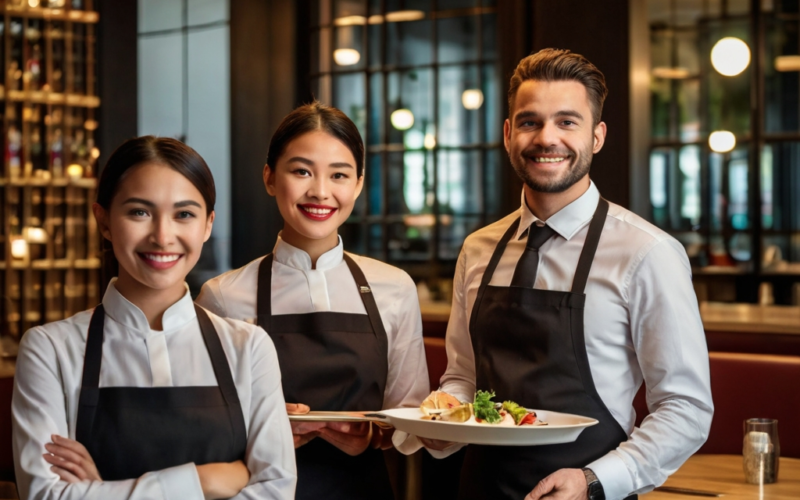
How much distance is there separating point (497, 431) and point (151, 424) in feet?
1.98

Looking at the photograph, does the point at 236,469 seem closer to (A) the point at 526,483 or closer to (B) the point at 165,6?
(A) the point at 526,483

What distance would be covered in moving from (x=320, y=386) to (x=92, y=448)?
1.82 feet

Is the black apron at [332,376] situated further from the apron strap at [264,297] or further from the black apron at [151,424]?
the black apron at [151,424]

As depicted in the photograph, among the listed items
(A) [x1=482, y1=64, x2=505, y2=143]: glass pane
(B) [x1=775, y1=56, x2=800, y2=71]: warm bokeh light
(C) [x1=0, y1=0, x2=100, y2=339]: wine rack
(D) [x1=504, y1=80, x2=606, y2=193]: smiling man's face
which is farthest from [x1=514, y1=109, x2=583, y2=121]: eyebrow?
(B) [x1=775, y1=56, x2=800, y2=71]: warm bokeh light

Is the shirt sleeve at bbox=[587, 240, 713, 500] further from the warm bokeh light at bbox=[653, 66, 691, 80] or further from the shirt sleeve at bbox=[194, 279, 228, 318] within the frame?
the warm bokeh light at bbox=[653, 66, 691, 80]

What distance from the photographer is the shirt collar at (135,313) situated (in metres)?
1.58

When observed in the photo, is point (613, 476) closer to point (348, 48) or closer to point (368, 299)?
point (368, 299)

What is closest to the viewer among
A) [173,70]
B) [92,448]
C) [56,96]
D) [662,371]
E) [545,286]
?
[92,448]

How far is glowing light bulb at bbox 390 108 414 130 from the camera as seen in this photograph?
7668 millimetres

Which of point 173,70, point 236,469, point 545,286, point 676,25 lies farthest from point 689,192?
point 236,469

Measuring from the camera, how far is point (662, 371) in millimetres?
1707

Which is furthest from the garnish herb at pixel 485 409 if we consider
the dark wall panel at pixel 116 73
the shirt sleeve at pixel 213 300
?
the dark wall panel at pixel 116 73

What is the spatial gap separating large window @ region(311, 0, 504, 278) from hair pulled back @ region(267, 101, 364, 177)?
5.47 m

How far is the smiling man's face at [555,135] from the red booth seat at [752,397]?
1.27m
